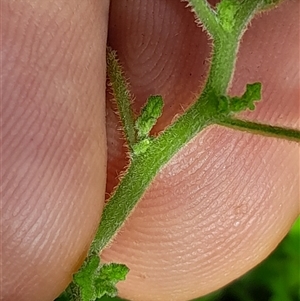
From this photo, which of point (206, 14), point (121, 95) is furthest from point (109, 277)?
point (206, 14)

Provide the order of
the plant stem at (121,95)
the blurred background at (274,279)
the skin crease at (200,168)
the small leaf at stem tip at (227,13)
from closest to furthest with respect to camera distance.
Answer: the small leaf at stem tip at (227,13) → the plant stem at (121,95) → the skin crease at (200,168) → the blurred background at (274,279)

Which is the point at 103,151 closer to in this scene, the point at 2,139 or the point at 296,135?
the point at 2,139

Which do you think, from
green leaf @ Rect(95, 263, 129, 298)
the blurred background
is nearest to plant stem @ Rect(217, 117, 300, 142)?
green leaf @ Rect(95, 263, 129, 298)

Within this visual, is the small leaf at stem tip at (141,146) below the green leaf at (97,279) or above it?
above

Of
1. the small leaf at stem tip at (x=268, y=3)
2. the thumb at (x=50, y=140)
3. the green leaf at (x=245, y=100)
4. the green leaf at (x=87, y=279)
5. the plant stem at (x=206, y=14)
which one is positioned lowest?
the green leaf at (x=87, y=279)

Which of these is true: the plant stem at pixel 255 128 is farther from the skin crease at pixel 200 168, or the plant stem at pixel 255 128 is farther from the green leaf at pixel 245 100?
the skin crease at pixel 200 168

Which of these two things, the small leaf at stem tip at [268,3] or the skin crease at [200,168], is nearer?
the small leaf at stem tip at [268,3]

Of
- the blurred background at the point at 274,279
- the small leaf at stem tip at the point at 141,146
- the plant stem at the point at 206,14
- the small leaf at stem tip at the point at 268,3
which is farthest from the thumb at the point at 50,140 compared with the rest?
the blurred background at the point at 274,279
